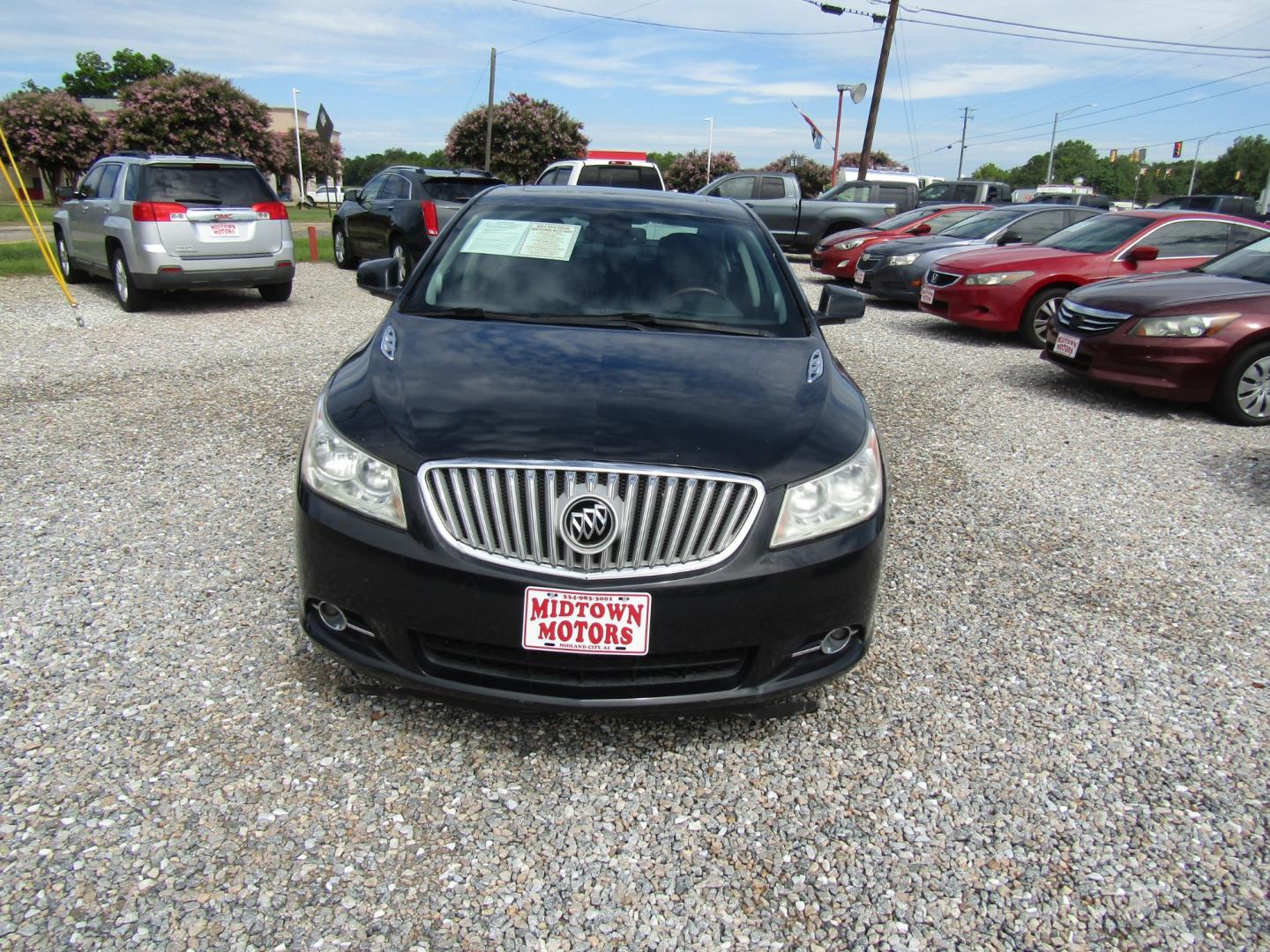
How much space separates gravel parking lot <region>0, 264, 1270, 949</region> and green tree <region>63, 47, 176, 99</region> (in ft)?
336

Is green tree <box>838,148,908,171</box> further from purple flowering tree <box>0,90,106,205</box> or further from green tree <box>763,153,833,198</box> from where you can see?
purple flowering tree <box>0,90,106,205</box>

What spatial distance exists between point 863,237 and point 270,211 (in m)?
9.26

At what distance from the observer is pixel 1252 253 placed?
7.88 m

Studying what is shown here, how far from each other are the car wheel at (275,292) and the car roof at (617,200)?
777 centimetres

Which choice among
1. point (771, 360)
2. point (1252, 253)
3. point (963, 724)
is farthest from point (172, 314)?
point (1252, 253)

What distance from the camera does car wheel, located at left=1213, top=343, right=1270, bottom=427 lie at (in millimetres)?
6879

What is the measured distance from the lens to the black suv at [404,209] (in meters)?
12.5

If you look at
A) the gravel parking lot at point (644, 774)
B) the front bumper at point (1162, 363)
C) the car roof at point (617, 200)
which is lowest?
the gravel parking lot at point (644, 774)

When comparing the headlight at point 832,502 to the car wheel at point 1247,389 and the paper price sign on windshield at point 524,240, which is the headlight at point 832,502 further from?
the car wheel at point 1247,389

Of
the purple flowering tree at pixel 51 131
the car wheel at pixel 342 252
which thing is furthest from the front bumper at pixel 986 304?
the purple flowering tree at pixel 51 131

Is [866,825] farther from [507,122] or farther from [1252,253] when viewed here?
[507,122]

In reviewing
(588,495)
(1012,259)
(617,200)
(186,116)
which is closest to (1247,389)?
(1012,259)

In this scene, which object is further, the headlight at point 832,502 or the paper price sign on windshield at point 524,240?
the paper price sign on windshield at point 524,240

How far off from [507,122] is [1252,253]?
3729cm
